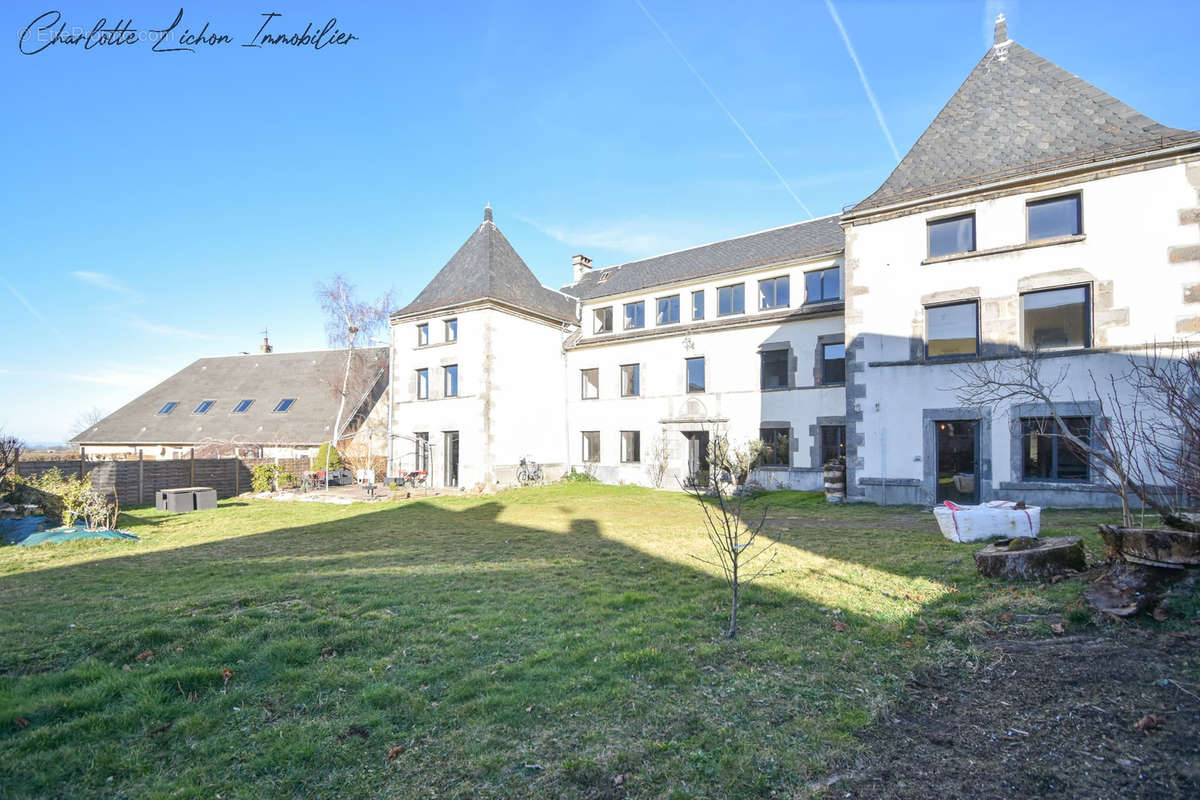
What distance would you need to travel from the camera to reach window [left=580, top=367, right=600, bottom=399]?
87.1 ft

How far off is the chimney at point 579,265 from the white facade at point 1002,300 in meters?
17.6

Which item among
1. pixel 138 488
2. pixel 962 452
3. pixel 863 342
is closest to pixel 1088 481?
pixel 962 452

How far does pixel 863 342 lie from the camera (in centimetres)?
1708

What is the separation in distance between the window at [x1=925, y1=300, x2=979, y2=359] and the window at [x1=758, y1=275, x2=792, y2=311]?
20.5 feet

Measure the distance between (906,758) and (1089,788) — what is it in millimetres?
925

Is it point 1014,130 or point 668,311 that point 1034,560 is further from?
point 668,311

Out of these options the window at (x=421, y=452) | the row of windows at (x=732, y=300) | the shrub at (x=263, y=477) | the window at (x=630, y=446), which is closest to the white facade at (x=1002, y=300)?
the row of windows at (x=732, y=300)

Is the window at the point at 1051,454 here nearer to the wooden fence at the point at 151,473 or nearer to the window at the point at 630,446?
the window at the point at 630,446

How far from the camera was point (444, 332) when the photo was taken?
2534 centimetres

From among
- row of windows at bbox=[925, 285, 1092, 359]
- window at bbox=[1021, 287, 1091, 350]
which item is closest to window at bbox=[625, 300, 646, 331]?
row of windows at bbox=[925, 285, 1092, 359]

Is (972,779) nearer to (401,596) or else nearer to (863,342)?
(401,596)

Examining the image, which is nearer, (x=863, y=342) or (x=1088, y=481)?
(x=1088, y=481)

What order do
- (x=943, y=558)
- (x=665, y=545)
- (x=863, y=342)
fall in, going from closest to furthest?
1. (x=943, y=558)
2. (x=665, y=545)
3. (x=863, y=342)

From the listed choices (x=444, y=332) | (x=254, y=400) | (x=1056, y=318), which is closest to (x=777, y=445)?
(x=1056, y=318)
